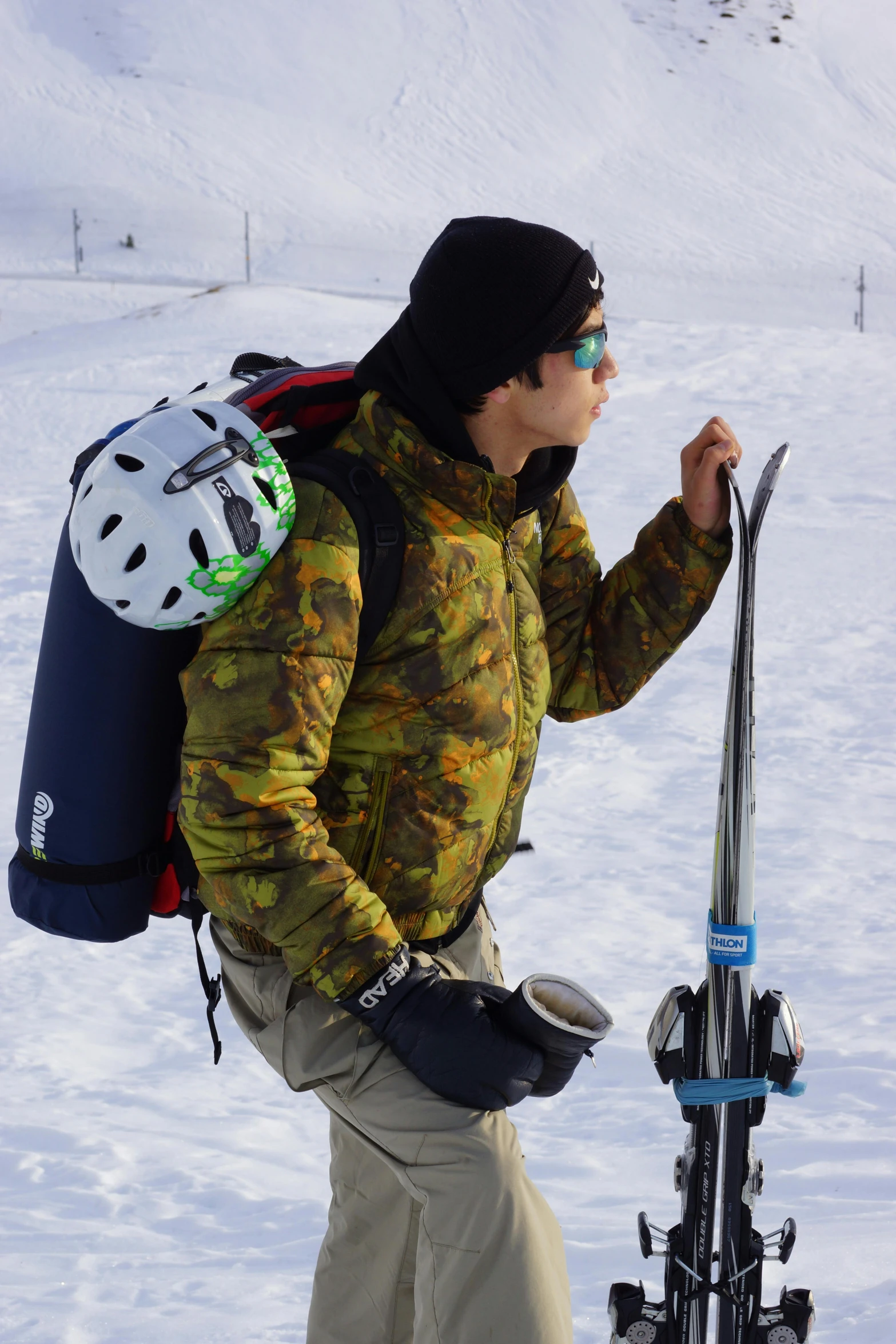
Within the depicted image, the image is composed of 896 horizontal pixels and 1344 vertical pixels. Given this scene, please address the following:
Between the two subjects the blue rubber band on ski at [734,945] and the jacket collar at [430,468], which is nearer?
the jacket collar at [430,468]

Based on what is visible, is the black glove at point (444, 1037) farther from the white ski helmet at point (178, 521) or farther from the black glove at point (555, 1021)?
the white ski helmet at point (178, 521)

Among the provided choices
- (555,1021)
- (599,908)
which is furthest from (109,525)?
(599,908)

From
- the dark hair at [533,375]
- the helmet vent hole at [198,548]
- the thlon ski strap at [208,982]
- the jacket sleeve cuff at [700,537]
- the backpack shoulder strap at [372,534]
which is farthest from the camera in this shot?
the jacket sleeve cuff at [700,537]

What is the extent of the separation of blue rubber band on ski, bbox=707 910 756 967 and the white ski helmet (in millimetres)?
938

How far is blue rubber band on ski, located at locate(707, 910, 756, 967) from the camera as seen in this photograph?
2186 mm

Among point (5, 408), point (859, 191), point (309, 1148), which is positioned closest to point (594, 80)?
point (859, 191)

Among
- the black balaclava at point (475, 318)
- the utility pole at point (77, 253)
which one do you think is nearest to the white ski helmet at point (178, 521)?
the black balaclava at point (475, 318)

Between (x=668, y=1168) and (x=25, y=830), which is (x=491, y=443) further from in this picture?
(x=668, y=1168)

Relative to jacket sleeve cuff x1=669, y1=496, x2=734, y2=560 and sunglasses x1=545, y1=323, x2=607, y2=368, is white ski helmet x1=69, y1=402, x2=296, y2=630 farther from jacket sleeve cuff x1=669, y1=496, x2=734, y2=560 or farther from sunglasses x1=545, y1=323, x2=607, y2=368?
jacket sleeve cuff x1=669, y1=496, x2=734, y2=560

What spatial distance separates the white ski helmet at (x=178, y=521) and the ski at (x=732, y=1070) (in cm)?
81

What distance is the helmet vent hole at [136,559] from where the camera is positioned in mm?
1857

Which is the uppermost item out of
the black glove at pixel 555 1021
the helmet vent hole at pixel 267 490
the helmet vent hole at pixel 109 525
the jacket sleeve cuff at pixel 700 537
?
the jacket sleeve cuff at pixel 700 537

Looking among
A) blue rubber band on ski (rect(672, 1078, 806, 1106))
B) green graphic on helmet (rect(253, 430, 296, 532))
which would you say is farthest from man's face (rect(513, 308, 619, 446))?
blue rubber band on ski (rect(672, 1078, 806, 1106))

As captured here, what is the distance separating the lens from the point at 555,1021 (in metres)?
1.91
